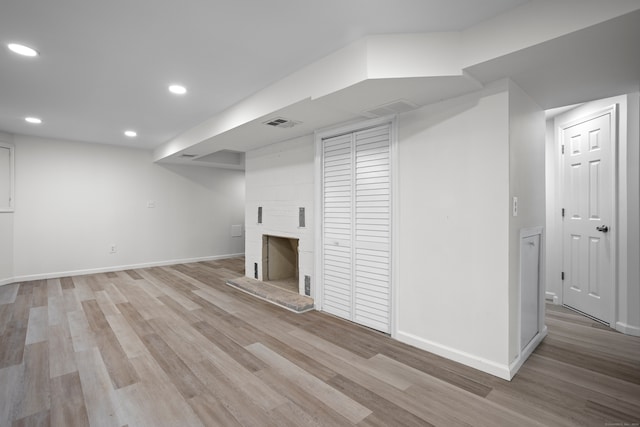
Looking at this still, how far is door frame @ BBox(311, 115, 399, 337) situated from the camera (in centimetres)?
282

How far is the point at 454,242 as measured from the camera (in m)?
2.42

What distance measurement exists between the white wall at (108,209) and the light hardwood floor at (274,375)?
6.72 feet

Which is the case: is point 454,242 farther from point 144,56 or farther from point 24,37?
point 24,37

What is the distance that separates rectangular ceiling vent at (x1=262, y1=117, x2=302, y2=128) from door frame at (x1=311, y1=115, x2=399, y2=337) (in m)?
0.38

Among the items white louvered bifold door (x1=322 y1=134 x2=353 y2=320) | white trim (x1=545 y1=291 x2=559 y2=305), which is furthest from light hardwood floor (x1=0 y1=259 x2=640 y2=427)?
white trim (x1=545 y1=291 x2=559 y2=305)

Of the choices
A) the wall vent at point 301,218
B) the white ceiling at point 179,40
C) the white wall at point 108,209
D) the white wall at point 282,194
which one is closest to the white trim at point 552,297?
the white wall at point 282,194

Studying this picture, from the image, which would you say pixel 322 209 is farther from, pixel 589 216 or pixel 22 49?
pixel 589 216

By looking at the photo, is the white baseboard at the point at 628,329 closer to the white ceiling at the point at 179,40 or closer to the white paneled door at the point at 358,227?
the white paneled door at the point at 358,227

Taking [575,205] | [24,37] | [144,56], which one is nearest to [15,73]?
[24,37]

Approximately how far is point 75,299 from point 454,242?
4799mm

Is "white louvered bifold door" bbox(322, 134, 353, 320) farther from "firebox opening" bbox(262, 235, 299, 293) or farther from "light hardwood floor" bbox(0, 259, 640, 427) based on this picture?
"firebox opening" bbox(262, 235, 299, 293)

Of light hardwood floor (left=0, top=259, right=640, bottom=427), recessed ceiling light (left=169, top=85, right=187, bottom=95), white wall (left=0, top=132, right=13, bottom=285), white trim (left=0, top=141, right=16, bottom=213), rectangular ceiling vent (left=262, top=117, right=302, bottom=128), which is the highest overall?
recessed ceiling light (left=169, top=85, right=187, bottom=95)

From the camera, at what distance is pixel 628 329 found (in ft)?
9.53

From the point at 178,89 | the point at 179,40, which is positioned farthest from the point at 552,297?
the point at 178,89
